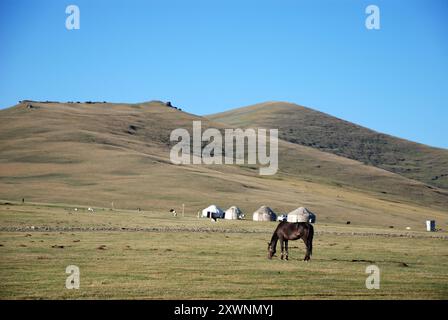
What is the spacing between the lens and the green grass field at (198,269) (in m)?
21.1

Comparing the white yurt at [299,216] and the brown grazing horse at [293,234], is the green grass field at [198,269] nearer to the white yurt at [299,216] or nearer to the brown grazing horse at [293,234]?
the brown grazing horse at [293,234]

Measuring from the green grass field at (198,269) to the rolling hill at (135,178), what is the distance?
2057 inches

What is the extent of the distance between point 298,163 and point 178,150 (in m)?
45.7

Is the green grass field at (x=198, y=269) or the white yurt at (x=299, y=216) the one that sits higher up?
the white yurt at (x=299, y=216)

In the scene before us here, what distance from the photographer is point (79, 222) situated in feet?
187

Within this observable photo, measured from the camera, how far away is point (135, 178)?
113500 millimetres

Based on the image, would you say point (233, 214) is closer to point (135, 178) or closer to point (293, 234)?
point (135, 178)

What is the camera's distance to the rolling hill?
325 feet

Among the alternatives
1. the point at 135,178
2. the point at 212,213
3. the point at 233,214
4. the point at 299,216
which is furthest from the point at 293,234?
the point at 135,178

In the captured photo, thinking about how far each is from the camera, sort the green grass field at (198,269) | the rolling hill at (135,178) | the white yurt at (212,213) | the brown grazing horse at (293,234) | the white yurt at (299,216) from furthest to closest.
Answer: the rolling hill at (135,178), the white yurt at (212,213), the white yurt at (299,216), the brown grazing horse at (293,234), the green grass field at (198,269)

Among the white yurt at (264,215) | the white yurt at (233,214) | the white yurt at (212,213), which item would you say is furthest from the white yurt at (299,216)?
the white yurt at (212,213)

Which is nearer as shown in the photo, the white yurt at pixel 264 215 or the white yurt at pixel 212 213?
the white yurt at pixel 212 213
